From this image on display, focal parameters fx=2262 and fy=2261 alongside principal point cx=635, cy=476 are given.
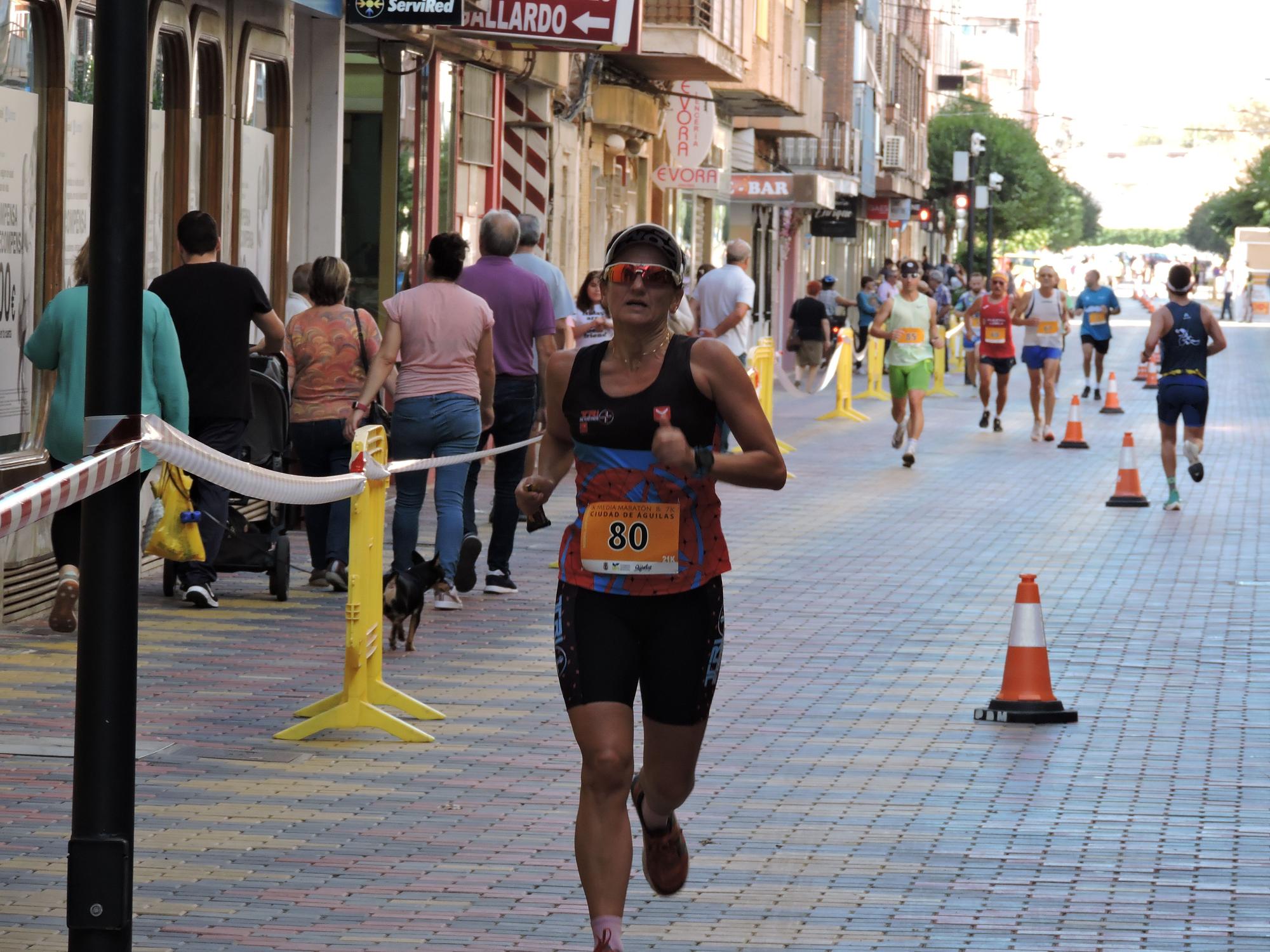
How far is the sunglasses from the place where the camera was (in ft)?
17.6

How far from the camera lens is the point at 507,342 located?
1251cm

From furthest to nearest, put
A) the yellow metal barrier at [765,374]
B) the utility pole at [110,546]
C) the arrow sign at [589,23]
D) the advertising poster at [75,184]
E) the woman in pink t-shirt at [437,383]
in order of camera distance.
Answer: the yellow metal barrier at [765,374]
the arrow sign at [589,23]
the advertising poster at [75,184]
the woman in pink t-shirt at [437,383]
the utility pole at [110,546]

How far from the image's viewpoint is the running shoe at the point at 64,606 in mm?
10453

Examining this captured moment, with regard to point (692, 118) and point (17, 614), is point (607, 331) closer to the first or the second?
point (17, 614)

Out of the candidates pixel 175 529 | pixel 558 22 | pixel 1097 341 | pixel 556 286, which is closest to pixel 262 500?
pixel 175 529

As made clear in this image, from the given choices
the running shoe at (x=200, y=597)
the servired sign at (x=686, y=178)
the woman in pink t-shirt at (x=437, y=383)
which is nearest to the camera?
the woman in pink t-shirt at (x=437, y=383)

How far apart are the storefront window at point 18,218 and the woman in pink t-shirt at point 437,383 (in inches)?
71.8

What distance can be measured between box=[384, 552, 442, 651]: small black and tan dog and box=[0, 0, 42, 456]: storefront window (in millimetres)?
2468

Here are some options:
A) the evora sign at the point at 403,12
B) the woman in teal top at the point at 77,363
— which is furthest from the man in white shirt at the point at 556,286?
the woman in teal top at the point at 77,363

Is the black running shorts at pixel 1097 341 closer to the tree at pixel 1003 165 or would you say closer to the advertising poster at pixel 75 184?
the advertising poster at pixel 75 184

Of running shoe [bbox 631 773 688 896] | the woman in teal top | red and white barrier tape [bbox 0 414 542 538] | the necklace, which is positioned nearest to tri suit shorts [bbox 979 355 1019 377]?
the woman in teal top

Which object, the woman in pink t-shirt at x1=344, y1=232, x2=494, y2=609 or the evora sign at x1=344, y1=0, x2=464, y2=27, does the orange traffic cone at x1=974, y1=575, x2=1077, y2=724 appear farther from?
the evora sign at x1=344, y1=0, x2=464, y2=27

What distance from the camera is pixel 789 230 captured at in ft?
167

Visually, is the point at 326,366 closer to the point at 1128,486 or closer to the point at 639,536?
the point at 639,536
